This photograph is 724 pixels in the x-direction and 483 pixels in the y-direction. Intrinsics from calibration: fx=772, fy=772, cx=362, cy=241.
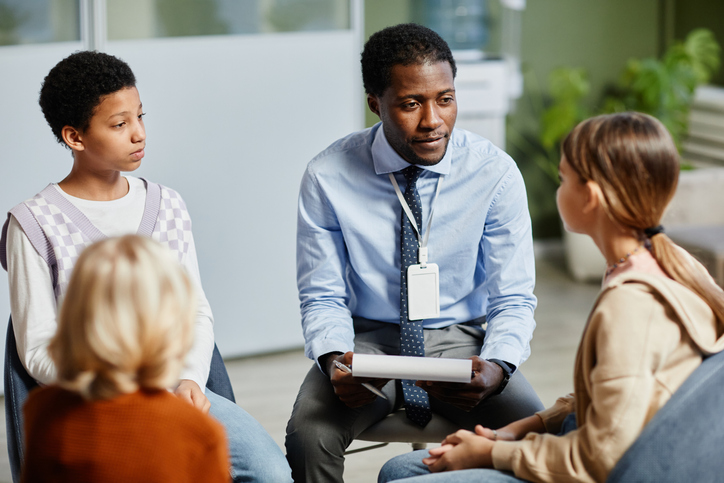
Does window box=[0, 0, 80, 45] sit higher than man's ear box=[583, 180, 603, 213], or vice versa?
window box=[0, 0, 80, 45]

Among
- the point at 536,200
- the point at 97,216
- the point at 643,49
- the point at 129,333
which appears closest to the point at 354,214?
the point at 97,216

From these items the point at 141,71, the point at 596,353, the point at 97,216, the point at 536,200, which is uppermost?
the point at 141,71

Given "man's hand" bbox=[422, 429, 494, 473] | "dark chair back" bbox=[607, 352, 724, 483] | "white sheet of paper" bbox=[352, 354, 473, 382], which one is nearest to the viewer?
"dark chair back" bbox=[607, 352, 724, 483]

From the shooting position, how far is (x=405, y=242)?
5.73 feet

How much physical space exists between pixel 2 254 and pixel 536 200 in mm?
3413

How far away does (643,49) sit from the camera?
15.1 ft

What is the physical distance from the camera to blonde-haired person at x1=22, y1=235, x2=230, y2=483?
0.97 m

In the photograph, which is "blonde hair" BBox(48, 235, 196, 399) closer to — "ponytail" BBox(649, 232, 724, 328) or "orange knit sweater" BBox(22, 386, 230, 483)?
"orange knit sweater" BBox(22, 386, 230, 483)

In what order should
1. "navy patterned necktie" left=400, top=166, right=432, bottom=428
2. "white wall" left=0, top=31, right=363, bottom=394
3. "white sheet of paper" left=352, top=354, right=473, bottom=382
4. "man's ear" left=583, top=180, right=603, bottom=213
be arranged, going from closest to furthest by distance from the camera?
"man's ear" left=583, top=180, right=603, bottom=213 < "white sheet of paper" left=352, top=354, right=473, bottom=382 < "navy patterned necktie" left=400, top=166, right=432, bottom=428 < "white wall" left=0, top=31, right=363, bottom=394

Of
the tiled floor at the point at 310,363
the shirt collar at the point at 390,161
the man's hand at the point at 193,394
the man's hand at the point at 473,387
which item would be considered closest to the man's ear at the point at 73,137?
the man's hand at the point at 193,394

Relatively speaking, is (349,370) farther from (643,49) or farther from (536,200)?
(643,49)

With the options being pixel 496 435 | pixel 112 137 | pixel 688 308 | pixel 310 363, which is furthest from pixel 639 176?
pixel 310 363

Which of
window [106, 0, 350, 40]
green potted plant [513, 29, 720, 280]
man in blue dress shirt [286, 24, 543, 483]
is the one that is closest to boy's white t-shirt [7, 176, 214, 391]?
man in blue dress shirt [286, 24, 543, 483]

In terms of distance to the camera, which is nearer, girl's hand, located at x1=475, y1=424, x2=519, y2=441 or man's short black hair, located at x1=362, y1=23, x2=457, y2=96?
girl's hand, located at x1=475, y1=424, x2=519, y2=441
